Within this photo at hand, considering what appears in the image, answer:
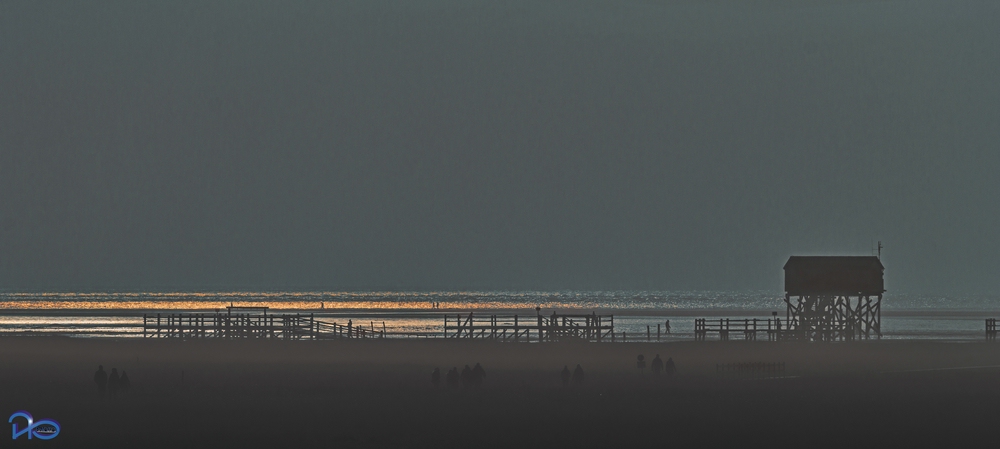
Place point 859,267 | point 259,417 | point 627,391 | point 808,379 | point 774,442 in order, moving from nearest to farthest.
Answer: point 774,442, point 259,417, point 627,391, point 808,379, point 859,267

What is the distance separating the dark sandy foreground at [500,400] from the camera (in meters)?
28.7

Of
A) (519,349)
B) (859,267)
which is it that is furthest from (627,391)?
(859,267)

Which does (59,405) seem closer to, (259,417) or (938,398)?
(259,417)

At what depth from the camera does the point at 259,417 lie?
32.0 m

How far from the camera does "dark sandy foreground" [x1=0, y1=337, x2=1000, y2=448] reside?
28.7 meters

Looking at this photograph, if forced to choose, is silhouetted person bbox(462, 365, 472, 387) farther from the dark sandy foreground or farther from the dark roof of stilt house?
the dark roof of stilt house

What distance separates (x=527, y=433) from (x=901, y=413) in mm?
12219

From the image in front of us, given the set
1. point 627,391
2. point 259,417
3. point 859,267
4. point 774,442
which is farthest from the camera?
point 859,267

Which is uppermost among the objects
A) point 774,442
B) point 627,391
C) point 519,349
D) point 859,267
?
point 859,267

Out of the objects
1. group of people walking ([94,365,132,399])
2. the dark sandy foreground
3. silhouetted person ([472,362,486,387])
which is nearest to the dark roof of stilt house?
the dark sandy foreground
